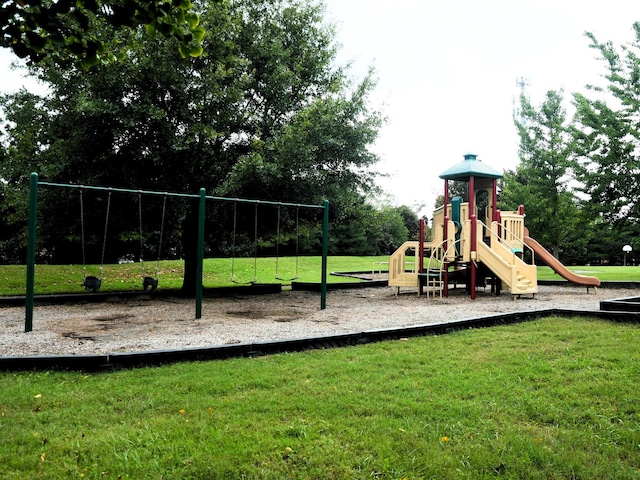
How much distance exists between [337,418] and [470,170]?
11679mm

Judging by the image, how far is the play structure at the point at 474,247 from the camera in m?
12.7

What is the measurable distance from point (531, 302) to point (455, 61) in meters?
9.67

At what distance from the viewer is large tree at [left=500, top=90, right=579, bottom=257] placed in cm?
2527

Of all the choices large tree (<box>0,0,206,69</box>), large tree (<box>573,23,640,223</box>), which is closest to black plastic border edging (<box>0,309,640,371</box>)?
large tree (<box>0,0,206,69</box>)

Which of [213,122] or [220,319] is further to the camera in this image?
[213,122]

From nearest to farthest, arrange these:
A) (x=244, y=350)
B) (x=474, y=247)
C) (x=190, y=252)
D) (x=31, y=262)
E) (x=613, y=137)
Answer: (x=244, y=350) → (x=31, y=262) → (x=474, y=247) → (x=190, y=252) → (x=613, y=137)

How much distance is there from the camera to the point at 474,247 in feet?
42.7

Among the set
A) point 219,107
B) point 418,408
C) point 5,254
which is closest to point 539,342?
point 418,408

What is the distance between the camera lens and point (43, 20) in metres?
2.66

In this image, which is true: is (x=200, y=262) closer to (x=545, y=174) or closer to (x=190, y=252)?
(x=190, y=252)

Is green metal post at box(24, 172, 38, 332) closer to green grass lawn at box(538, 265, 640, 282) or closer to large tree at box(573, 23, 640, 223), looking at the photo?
large tree at box(573, 23, 640, 223)

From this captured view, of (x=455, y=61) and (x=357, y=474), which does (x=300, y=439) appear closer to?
(x=357, y=474)

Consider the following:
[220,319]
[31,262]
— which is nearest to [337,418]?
[220,319]

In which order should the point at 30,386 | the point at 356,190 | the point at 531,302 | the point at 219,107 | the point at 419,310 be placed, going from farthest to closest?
1. the point at 356,190
2. the point at 219,107
3. the point at 531,302
4. the point at 419,310
5. the point at 30,386
